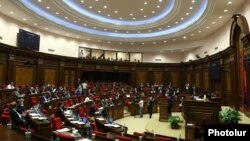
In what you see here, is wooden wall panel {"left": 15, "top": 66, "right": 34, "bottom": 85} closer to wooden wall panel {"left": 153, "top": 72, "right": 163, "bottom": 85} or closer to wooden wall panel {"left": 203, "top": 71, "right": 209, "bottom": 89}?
wooden wall panel {"left": 153, "top": 72, "right": 163, "bottom": 85}

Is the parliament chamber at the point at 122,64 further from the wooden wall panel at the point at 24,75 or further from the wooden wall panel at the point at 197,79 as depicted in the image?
the wooden wall panel at the point at 197,79

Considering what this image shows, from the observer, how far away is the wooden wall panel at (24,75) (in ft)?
53.0

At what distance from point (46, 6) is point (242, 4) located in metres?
12.2

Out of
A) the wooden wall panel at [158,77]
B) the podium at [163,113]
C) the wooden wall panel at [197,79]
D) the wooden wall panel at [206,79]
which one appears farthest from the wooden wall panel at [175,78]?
the podium at [163,113]

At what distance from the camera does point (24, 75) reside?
16.8 meters

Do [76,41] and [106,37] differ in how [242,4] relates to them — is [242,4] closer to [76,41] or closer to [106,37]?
[106,37]

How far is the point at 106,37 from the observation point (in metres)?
22.9

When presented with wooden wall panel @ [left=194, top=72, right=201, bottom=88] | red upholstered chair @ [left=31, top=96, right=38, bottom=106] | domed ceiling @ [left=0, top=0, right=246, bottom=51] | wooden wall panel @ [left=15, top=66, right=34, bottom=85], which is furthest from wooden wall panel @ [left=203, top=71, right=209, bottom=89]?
wooden wall panel @ [left=15, top=66, right=34, bottom=85]

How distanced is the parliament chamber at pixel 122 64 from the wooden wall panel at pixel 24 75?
76 millimetres

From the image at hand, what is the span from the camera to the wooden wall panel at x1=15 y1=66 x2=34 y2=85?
16156 mm

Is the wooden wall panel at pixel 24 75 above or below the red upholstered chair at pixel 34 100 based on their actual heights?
above

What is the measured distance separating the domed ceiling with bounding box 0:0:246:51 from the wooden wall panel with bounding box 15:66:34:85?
3505 millimetres

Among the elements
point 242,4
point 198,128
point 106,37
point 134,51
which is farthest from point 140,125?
point 134,51

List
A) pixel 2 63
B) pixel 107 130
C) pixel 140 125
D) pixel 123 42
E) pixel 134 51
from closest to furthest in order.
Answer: pixel 107 130, pixel 140 125, pixel 2 63, pixel 123 42, pixel 134 51
